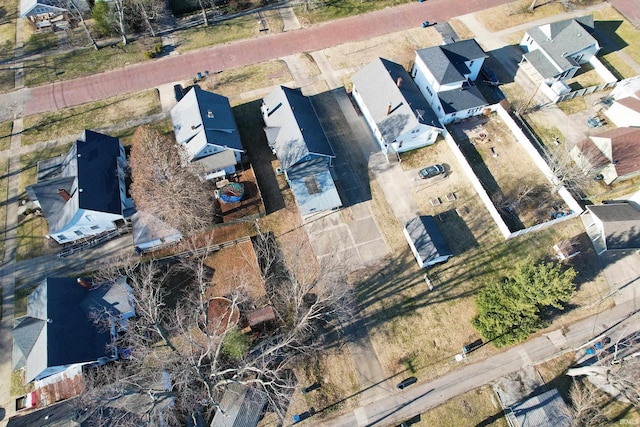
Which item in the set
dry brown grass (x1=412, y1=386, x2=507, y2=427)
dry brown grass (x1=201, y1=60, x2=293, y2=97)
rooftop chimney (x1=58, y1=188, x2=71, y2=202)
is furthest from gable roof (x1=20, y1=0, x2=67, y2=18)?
dry brown grass (x1=412, y1=386, x2=507, y2=427)

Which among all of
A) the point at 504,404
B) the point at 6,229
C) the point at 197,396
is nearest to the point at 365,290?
the point at 504,404

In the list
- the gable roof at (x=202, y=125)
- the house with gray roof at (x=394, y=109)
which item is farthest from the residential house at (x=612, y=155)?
the gable roof at (x=202, y=125)

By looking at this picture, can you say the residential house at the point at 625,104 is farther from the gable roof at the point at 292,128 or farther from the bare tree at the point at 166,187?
the bare tree at the point at 166,187

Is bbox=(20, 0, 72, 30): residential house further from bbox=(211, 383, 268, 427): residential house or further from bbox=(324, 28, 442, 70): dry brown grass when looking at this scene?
bbox=(211, 383, 268, 427): residential house

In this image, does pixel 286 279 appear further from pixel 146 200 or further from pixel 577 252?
pixel 577 252

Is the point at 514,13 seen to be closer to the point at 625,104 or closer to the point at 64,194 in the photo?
the point at 625,104

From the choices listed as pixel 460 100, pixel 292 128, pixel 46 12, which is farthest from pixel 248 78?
pixel 46 12

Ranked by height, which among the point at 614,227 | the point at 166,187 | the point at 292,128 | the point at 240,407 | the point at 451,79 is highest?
the point at 451,79
